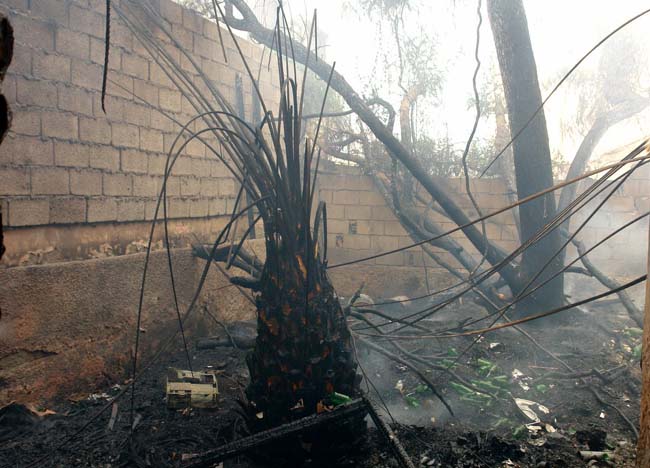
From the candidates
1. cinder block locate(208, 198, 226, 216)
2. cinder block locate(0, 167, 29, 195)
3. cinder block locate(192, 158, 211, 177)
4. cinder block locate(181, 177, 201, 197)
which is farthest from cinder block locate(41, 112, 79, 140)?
cinder block locate(208, 198, 226, 216)

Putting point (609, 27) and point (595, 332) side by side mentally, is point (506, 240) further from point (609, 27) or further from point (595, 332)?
point (609, 27)

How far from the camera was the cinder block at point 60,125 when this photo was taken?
3451 mm

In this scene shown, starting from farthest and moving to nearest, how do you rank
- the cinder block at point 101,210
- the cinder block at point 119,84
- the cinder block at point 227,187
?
the cinder block at point 227,187, the cinder block at point 119,84, the cinder block at point 101,210

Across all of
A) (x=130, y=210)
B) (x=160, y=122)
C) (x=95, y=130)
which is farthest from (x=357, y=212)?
(x=95, y=130)

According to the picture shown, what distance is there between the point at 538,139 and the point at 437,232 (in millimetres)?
2193

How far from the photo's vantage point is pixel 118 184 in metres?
4.10

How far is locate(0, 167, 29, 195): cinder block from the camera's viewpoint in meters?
3.16

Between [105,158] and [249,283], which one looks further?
[105,158]

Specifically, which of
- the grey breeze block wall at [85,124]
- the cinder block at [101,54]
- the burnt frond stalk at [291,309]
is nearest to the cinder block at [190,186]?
the grey breeze block wall at [85,124]

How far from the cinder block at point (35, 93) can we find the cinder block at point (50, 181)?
427mm

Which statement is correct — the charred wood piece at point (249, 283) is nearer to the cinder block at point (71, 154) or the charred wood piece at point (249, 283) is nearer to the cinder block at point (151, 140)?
the cinder block at point (71, 154)

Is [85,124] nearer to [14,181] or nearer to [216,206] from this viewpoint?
[14,181]

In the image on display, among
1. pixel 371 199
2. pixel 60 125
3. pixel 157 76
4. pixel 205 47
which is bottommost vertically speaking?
pixel 371 199

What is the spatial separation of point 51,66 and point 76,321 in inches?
68.9
